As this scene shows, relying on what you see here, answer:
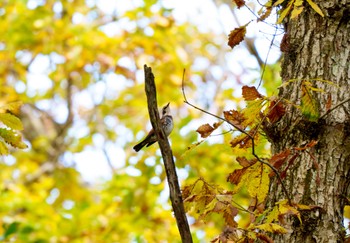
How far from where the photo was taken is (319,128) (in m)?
2.28

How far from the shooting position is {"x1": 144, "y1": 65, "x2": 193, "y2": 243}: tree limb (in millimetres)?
1597

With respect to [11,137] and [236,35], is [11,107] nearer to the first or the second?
[11,137]

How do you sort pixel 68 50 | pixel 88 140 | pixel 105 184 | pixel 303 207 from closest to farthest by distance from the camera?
pixel 303 207 → pixel 105 184 → pixel 88 140 → pixel 68 50

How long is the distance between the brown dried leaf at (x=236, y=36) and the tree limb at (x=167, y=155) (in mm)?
880

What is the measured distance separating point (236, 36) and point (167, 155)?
0.98 metres

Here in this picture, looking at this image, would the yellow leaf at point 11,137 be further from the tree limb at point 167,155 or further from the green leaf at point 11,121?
the tree limb at point 167,155

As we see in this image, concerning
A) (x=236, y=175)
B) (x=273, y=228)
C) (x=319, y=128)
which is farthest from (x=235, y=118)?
(x=273, y=228)

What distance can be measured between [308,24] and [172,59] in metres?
7.20

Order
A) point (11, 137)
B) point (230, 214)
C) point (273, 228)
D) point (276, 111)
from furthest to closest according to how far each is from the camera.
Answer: point (11, 137), point (276, 111), point (230, 214), point (273, 228)

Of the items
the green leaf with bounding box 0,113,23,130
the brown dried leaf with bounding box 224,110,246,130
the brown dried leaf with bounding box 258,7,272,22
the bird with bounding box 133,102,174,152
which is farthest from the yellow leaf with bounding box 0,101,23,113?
the brown dried leaf with bounding box 258,7,272,22

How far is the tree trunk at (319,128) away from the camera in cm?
219

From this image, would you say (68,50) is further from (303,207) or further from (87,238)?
(303,207)

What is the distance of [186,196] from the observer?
→ 232 centimetres

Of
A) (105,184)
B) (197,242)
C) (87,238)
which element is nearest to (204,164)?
(105,184)
